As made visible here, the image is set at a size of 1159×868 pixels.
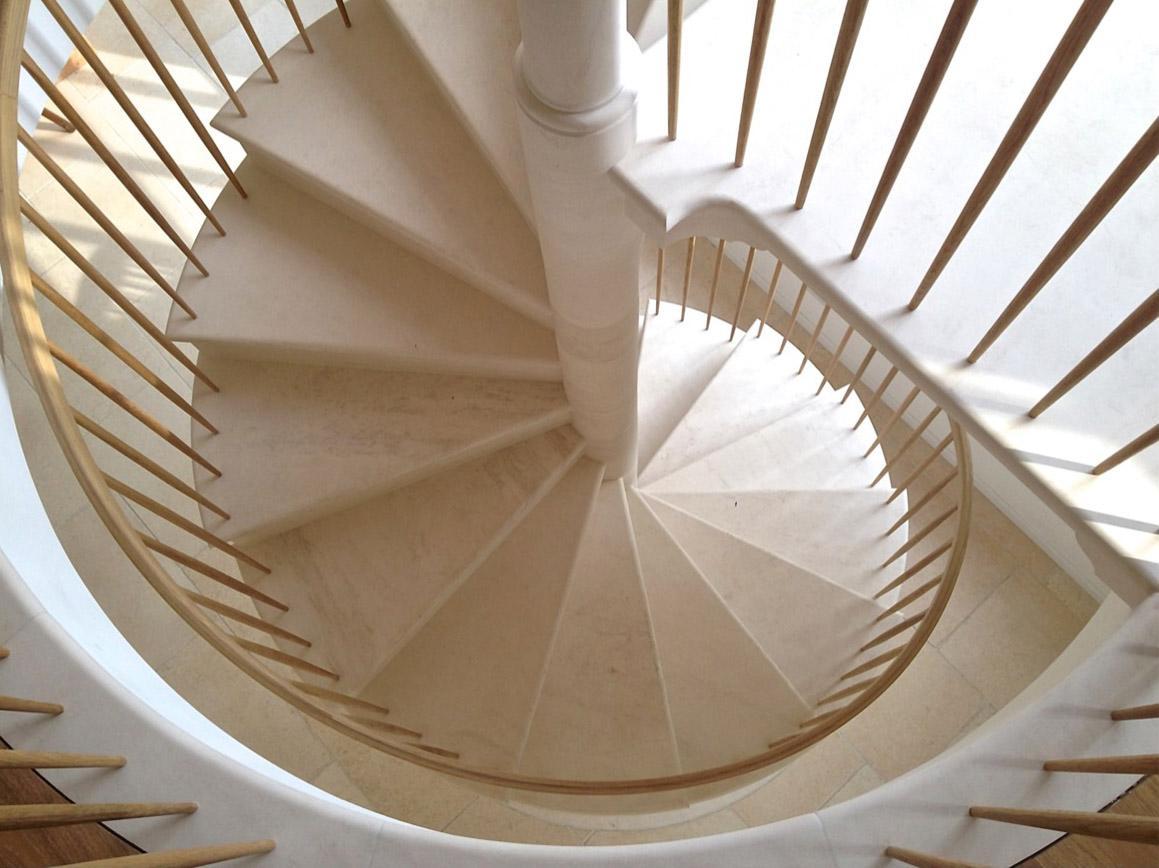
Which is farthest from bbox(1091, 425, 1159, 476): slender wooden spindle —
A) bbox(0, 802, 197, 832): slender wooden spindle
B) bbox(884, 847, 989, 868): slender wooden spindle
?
bbox(0, 802, 197, 832): slender wooden spindle

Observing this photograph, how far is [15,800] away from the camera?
1387 mm

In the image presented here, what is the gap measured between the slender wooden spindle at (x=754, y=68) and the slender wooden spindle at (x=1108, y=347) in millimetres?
650

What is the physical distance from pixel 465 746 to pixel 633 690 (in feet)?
2.02

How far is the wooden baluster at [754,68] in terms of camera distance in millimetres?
1274

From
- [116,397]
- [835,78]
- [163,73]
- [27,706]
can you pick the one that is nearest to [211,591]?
[116,397]

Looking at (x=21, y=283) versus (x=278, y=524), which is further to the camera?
(x=278, y=524)

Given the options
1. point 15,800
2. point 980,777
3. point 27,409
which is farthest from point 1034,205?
point 27,409

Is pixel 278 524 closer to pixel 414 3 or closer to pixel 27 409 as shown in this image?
pixel 414 3

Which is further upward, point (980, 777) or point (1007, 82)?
point (1007, 82)

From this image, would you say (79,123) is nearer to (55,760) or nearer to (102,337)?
(102,337)

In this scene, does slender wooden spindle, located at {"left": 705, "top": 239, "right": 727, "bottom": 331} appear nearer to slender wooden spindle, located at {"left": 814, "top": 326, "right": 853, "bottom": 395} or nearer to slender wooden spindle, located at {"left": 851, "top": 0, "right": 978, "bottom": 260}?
slender wooden spindle, located at {"left": 814, "top": 326, "right": 853, "bottom": 395}

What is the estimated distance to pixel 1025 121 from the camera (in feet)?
3.78

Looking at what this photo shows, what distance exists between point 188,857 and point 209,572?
3.41ft

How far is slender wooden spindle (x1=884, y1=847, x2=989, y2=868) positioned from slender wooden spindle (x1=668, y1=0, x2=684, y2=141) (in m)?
1.30
